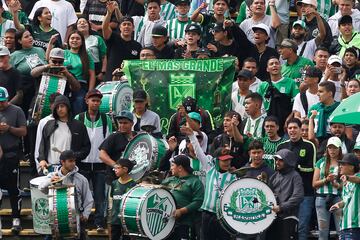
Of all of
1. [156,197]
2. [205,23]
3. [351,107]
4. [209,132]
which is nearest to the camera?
[351,107]

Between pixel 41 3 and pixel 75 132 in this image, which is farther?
pixel 41 3

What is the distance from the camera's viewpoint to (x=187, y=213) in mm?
27203

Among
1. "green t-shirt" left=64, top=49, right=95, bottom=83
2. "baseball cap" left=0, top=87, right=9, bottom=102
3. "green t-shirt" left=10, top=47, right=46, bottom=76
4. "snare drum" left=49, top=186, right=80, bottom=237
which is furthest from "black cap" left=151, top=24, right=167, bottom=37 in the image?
"snare drum" left=49, top=186, right=80, bottom=237

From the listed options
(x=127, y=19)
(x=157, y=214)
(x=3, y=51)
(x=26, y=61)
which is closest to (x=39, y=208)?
(x=157, y=214)

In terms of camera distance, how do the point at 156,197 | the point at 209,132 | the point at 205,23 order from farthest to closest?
1. the point at 205,23
2. the point at 209,132
3. the point at 156,197

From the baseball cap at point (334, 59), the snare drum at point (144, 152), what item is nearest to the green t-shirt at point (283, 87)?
the baseball cap at point (334, 59)

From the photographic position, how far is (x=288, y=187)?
2700cm

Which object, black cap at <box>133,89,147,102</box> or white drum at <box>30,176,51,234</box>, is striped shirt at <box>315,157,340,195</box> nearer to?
black cap at <box>133,89,147,102</box>

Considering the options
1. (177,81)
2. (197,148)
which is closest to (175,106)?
(177,81)

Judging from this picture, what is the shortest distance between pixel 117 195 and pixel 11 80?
12.3 ft

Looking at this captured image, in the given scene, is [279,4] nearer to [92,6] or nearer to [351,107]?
[92,6]

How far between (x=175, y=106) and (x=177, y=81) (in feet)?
1.52

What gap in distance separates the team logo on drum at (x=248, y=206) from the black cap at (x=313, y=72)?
2952 millimetres

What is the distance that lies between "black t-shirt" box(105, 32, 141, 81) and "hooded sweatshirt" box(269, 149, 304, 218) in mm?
5206
